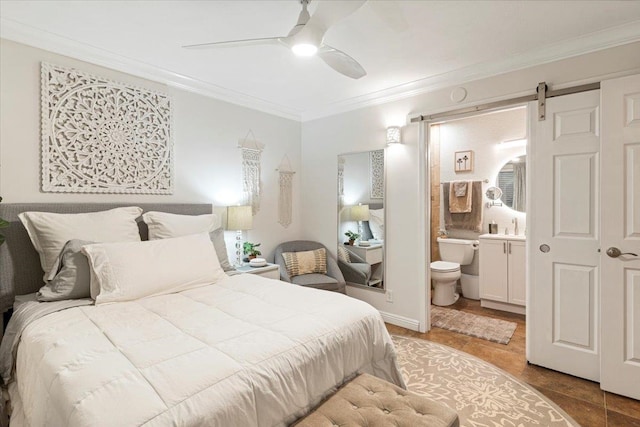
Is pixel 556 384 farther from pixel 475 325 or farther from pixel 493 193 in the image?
pixel 493 193

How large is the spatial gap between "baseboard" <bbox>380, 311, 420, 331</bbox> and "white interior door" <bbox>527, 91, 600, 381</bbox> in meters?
1.01

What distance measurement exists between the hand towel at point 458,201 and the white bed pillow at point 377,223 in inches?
62.9

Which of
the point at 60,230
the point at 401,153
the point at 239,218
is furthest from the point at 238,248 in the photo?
the point at 401,153

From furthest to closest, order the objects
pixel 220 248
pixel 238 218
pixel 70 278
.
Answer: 1. pixel 238 218
2. pixel 220 248
3. pixel 70 278

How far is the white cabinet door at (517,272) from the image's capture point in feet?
12.5

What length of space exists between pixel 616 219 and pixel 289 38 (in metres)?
2.52

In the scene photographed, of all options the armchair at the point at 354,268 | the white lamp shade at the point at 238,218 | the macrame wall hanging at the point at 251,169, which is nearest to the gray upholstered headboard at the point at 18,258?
the white lamp shade at the point at 238,218

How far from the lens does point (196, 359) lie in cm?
123

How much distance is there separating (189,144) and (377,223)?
219 centimetres

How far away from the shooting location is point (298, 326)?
1550 millimetres

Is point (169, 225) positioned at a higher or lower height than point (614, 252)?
higher

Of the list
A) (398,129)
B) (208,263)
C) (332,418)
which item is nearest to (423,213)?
(398,129)

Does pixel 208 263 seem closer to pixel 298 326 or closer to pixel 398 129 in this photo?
pixel 298 326

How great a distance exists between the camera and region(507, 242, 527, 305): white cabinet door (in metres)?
3.80
